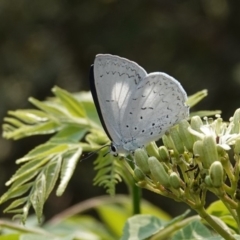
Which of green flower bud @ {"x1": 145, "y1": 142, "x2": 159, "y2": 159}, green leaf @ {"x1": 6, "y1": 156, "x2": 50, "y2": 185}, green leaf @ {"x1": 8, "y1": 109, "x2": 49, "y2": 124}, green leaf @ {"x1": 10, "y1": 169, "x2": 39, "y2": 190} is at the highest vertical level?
green leaf @ {"x1": 8, "y1": 109, "x2": 49, "y2": 124}

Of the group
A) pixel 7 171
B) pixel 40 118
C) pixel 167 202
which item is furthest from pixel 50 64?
pixel 40 118

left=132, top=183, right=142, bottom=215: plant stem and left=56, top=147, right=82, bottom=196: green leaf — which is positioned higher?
left=56, top=147, right=82, bottom=196: green leaf

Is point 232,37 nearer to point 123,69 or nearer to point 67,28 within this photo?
point 67,28

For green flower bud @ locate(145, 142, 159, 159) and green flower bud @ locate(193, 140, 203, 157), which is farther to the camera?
green flower bud @ locate(145, 142, 159, 159)

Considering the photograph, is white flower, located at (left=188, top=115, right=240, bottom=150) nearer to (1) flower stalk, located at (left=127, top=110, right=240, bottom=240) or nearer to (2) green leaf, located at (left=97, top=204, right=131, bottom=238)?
(1) flower stalk, located at (left=127, top=110, right=240, bottom=240)

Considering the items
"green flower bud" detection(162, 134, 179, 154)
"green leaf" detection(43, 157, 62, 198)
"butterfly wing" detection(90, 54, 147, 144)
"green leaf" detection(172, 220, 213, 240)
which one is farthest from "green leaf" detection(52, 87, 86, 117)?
"green leaf" detection(172, 220, 213, 240)

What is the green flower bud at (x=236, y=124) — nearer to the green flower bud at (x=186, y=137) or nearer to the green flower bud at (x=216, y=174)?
the green flower bud at (x=186, y=137)

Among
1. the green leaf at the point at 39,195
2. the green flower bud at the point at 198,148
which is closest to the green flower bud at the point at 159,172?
the green flower bud at the point at 198,148
